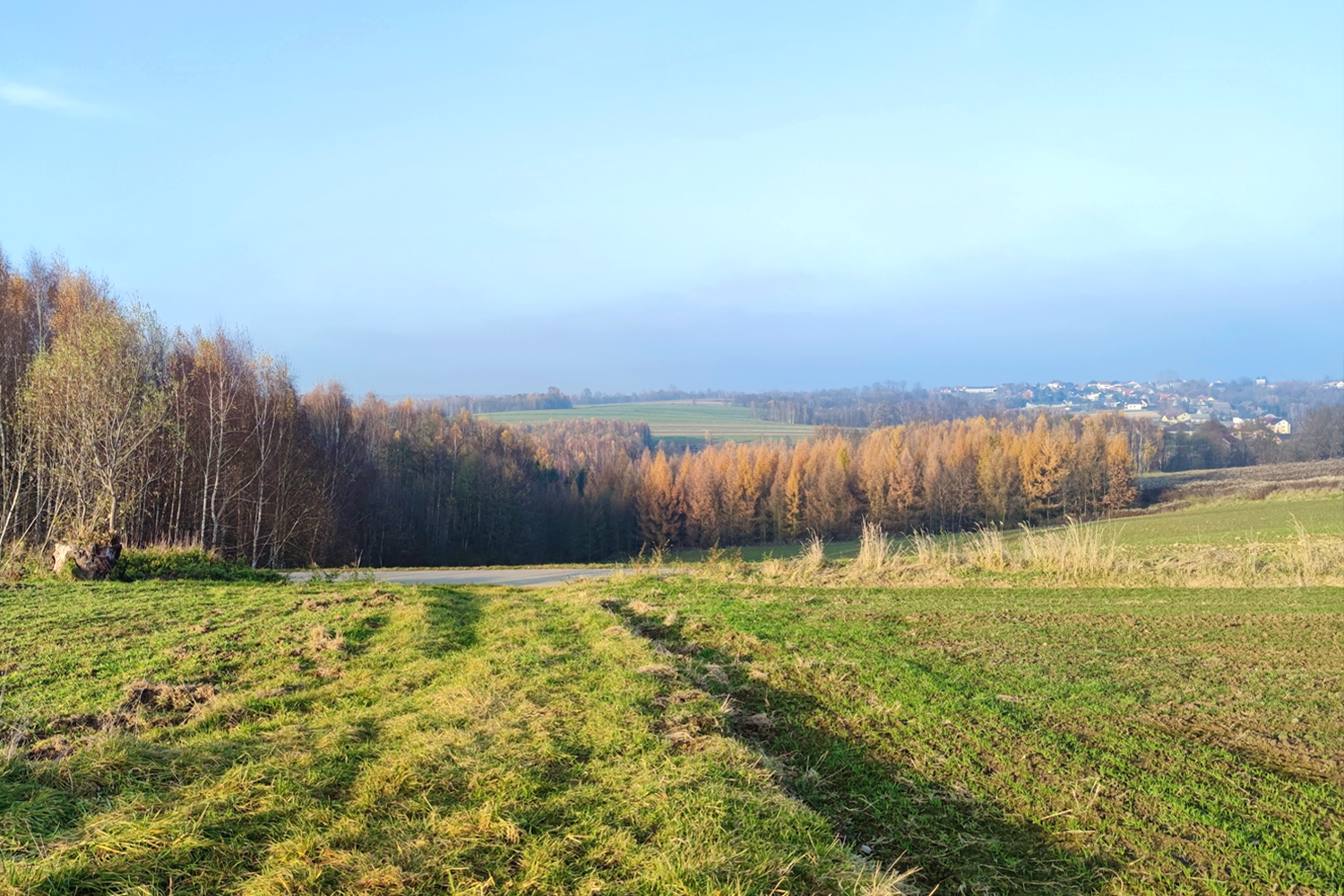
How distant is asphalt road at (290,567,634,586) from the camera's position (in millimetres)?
17469

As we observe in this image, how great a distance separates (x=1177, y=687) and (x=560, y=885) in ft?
20.7

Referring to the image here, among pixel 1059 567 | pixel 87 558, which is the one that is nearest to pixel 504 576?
pixel 87 558

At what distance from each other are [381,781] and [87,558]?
464 inches

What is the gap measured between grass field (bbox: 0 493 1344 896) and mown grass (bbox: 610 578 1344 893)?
0.03 meters

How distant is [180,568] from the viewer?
536 inches

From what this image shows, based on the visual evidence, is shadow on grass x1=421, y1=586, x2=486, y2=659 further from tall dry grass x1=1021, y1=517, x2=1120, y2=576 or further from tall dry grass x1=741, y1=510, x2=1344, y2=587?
tall dry grass x1=1021, y1=517, x2=1120, y2=576

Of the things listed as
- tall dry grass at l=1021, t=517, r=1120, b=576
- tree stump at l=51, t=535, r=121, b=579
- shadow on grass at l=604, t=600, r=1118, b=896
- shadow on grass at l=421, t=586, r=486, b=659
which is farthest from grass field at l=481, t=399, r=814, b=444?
shadow on grass at l=604, t=600, r=1118, b=896

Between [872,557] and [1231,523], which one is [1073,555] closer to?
[872,557]

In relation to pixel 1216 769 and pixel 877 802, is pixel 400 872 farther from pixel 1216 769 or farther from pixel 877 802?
pixel 1216 769

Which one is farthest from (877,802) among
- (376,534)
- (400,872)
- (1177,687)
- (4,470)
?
(376,534)

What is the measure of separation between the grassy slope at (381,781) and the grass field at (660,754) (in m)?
0.02

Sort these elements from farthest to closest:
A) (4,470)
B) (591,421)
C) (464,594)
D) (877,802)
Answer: (591,421) < (4,470) < (464,594) < (877,802)

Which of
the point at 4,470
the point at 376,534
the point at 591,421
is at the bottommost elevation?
the point at 376,534

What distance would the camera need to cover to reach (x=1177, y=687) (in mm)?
6582
